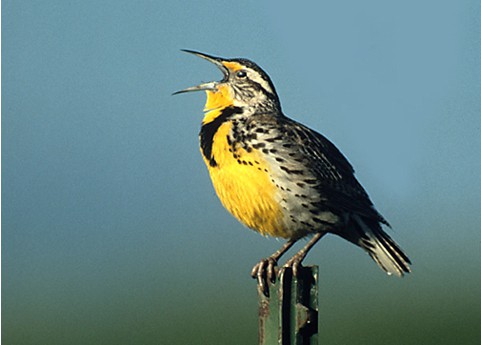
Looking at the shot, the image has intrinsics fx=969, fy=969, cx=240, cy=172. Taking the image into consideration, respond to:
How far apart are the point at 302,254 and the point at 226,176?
1.14 feet

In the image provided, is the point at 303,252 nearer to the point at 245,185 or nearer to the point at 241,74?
the point at 245,185

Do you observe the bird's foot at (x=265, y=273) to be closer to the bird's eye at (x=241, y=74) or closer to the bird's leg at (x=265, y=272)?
the bird's leg at (x=265, y=272)

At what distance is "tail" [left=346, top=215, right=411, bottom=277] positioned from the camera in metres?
3.15

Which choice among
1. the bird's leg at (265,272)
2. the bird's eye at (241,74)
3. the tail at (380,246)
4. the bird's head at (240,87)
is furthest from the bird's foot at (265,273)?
the bird's eye at (241,74)

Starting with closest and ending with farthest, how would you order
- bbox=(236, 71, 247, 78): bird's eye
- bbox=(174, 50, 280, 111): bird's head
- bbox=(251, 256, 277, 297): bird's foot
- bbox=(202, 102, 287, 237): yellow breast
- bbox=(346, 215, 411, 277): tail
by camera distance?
bbox=(251, 256, 277, 297): bird's foot, bbox=(202, 102, 287, 237): yellow breast, bbox=(346, 215, 411, 277): tail, bbox=(174, 50, 280, 111): bird's head, bbox=(236, 71, 247, 78): bird's eye

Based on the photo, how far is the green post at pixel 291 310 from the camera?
2.09m

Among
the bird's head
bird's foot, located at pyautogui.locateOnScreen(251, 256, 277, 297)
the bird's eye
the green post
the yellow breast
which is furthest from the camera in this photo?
the bird's eye

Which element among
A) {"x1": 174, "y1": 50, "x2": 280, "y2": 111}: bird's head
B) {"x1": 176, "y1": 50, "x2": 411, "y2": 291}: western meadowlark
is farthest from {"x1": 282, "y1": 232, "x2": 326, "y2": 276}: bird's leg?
{"x1": 174, "y1": 50, "x2": 280, "y2": 111}: bird's head

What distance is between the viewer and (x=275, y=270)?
255 cm

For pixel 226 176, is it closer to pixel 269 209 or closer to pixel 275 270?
pixel 269 209

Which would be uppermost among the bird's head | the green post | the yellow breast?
the bird's head

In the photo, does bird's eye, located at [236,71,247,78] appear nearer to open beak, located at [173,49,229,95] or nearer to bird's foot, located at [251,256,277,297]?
open beak, located at [173,49,229,95]

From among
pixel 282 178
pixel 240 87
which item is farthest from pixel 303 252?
pixel 240 87

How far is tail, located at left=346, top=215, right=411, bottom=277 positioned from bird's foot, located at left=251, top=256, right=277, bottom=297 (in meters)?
0.53
